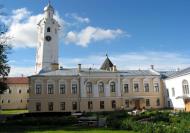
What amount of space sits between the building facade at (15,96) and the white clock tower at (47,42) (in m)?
12.7

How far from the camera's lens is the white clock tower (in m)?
65.6

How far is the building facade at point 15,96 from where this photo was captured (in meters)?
75.8

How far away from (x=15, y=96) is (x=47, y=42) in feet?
60.8

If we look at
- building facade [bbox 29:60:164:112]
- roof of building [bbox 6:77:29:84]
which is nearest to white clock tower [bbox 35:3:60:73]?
roof of building [bbox 6:77:29:84]

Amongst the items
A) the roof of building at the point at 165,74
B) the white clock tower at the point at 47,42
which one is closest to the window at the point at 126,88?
the roof of building at the point at 165,74

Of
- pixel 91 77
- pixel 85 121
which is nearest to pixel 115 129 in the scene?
pixel 85 121

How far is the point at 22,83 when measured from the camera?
256 feet

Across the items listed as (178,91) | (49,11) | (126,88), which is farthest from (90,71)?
(49,11)

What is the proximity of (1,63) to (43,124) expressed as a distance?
7495mm

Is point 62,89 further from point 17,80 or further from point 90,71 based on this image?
point 17,80

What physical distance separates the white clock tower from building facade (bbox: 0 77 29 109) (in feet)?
41.6

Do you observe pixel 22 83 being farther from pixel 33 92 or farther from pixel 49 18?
pixel 33 92

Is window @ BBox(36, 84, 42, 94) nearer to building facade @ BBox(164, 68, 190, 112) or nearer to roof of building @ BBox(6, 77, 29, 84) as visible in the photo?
building facade @ BBox(164, 68, 190, 112)

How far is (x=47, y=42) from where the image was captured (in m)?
66.3
